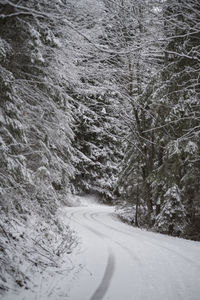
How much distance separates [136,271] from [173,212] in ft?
24.1

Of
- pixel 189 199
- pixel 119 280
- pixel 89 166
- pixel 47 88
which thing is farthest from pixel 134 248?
pixel 89 166

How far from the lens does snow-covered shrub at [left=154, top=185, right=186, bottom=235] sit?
13109mm

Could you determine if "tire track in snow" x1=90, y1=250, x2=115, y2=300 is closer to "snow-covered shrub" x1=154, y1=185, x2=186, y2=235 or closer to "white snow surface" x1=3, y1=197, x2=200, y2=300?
"white snow surface" x1=3, y1=197, x2=200, y2=300

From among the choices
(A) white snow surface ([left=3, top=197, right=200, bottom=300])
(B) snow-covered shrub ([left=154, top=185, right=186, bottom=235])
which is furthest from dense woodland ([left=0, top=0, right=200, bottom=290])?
(A) white snow surface ([left=3, top=197, right=200, bottom=300])

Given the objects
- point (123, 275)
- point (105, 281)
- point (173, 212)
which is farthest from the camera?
point (173, 212)

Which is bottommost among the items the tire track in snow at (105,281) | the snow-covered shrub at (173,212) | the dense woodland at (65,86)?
the tire track in snow at (105,281)

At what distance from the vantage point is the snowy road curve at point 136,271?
16.5 feet

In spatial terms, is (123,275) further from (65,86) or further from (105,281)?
(65,86)

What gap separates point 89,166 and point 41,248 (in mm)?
24171

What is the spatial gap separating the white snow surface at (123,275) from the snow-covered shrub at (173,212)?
386 centimetres

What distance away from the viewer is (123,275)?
20.0 ft

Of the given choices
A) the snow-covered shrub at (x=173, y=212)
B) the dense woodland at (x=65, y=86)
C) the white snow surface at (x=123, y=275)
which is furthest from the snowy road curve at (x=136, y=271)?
the snow-covered shrub at (x=173, y=212)

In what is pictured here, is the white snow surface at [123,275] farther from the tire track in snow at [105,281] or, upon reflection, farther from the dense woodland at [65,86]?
the dense woodland at [65,86]

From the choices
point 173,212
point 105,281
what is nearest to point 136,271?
point 105,281
